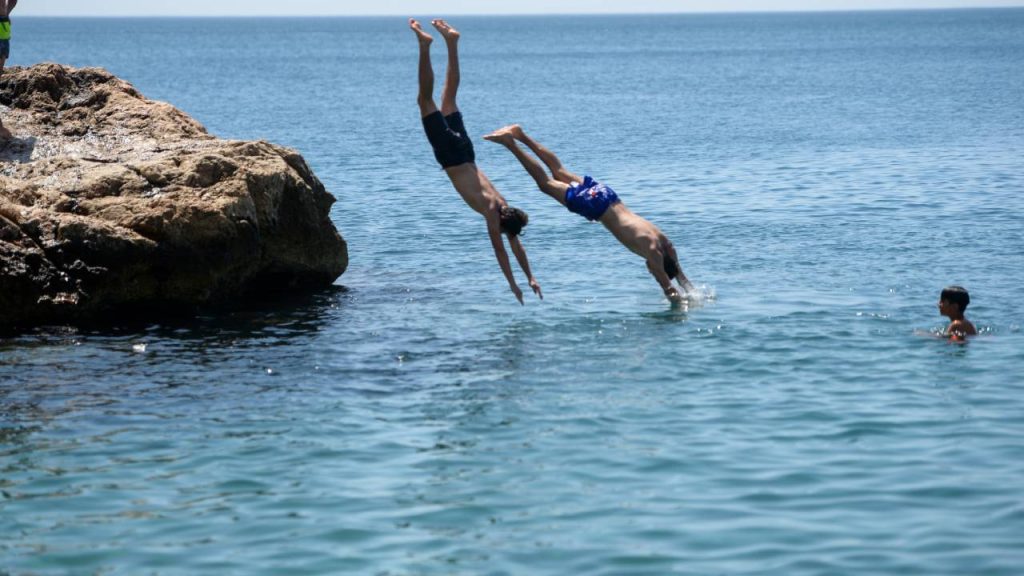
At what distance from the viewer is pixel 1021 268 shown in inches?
723

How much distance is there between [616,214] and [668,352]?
2726mm

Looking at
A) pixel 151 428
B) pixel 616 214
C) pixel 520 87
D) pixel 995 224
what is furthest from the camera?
pixel 520 87

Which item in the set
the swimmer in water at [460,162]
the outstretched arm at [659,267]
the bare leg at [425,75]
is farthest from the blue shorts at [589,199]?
the bare leg at [425,75]

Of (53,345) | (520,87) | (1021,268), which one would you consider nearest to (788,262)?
(1021,268)

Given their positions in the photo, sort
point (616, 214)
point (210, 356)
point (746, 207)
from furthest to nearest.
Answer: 1. point (746, 207)
2. point (616, 214)
3. point (210, 356)

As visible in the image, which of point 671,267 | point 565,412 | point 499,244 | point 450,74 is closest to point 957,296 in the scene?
point 671,267

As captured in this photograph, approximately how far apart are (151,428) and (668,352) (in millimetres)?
5587

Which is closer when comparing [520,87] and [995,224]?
[995,224]

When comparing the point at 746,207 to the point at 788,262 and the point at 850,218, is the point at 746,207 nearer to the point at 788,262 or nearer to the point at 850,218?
the point at 850,218

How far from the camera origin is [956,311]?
1434cm

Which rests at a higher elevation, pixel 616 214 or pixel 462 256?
pixel 616 214

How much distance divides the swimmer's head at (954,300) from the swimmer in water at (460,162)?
4567 mm

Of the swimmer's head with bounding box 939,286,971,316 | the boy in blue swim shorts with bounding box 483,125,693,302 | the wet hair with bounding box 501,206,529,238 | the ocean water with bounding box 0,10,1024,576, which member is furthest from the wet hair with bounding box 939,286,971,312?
the wet hair with bounding box 501,206,529,238

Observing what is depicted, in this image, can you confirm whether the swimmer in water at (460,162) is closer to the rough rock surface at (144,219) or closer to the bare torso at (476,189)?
the bare torso at (476,189)
